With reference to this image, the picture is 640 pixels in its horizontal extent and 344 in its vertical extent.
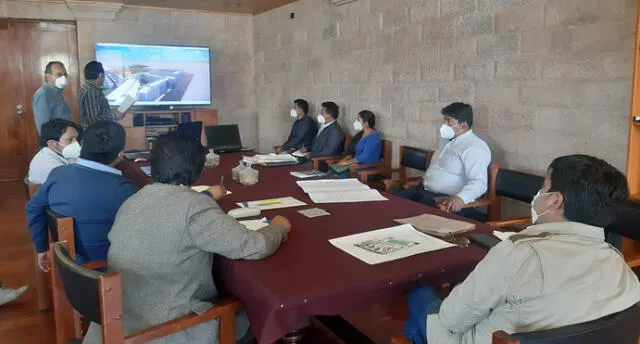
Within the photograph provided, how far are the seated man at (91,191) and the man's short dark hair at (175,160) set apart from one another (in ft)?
1.78

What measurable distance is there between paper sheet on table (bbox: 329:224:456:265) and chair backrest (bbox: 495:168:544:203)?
55.0 inches

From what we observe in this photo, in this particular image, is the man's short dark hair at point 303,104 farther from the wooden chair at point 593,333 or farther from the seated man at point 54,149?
the wooden chair at point 593,333

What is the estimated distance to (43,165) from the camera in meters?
2.86

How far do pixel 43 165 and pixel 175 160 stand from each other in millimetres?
1613

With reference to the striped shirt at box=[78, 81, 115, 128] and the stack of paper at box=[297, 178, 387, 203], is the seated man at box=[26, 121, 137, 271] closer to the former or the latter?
the stack of paper at box=[297, 178, 387, 203]

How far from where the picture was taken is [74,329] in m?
1.99

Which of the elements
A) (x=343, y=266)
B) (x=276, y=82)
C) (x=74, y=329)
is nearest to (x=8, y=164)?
(x=276, y=82)

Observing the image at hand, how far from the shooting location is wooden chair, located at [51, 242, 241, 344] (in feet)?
4.30

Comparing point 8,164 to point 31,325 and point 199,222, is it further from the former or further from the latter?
point 199,222

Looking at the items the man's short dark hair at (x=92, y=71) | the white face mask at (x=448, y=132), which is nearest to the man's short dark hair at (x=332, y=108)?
the white face mask at (x=448, y=132)

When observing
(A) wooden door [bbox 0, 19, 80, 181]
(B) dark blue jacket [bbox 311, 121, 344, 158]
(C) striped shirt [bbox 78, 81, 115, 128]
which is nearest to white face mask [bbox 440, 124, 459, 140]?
(B) dark blue jacket [bbox 311, 121, 344, 158]

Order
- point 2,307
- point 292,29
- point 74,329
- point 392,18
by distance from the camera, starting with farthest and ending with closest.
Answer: point 292,29 → point 392,18 → point 2,307 → point 74,329

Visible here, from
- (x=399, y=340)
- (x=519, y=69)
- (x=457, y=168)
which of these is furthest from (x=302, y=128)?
(x=399, y=340)

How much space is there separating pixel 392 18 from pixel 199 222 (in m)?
3.57
